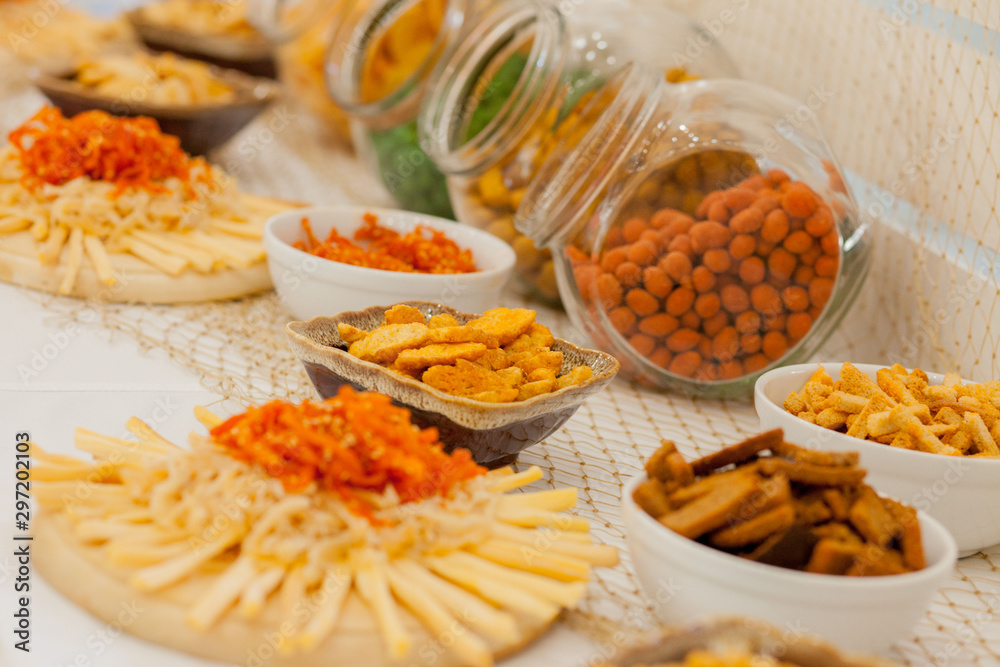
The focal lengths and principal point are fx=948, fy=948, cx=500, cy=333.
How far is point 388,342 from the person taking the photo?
3.18 ft

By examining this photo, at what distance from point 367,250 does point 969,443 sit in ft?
2.88

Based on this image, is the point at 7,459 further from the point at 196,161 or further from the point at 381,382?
the point at 196,161

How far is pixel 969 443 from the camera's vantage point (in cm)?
91

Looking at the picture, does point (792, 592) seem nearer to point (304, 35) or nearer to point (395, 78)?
point (395, 78)

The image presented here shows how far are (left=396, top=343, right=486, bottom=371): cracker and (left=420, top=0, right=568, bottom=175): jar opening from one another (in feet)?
1.73

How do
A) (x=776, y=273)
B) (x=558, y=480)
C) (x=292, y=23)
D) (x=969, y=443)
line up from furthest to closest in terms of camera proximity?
1. (x=292, y=23)
2. (x=776, y=273)
3. (x=558, y=480)
4. (x=969, y=443)

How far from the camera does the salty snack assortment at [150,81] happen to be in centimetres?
182

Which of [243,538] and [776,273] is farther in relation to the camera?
[776,273]

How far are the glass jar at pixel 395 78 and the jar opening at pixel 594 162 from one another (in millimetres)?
505

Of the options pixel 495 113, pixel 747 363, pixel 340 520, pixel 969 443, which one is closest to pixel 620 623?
pixel 340 520

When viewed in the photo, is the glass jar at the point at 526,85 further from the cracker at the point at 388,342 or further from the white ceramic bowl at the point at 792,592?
the white ceramic bowl at the point at 792,592

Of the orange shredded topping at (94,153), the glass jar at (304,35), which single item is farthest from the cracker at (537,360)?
the glass jar at (304,35)

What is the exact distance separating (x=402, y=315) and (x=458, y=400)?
0.20 m

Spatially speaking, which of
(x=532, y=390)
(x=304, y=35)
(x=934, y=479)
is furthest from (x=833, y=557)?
(x=304, y=35)
